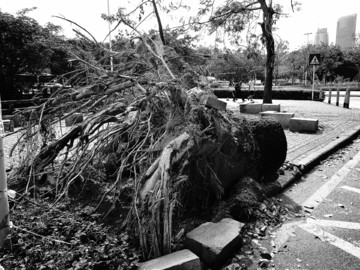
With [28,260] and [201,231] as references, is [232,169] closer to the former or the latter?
[201,231]

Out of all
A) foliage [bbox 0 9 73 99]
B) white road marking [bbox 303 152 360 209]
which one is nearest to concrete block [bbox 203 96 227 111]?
white road marking [bbox 303 152 360 209]

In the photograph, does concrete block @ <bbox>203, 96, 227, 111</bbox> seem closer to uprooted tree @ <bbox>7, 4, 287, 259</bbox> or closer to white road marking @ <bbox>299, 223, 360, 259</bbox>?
uprooted tree @ <bbox>7, 4, 287, 259</bbox>

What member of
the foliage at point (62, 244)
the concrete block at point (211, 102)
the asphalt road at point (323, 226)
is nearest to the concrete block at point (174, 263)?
the foliage at point (62, 244)

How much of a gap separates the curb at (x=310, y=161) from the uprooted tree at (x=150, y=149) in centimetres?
29

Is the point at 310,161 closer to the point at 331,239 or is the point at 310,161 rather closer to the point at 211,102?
the point at 331,239

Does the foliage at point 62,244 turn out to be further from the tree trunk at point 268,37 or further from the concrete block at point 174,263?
the tree trunk at point 268,37

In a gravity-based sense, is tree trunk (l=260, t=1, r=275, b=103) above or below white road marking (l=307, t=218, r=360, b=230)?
above

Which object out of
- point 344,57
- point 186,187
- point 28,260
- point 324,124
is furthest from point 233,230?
point 344,57

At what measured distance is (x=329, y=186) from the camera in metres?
4.55

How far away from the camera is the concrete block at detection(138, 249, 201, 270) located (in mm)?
2150

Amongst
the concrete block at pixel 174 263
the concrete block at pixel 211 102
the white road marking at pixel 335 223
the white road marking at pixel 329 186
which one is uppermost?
the concrete block at pixel 211 102

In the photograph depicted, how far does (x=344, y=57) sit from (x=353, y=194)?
4822 cm

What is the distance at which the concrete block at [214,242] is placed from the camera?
249 cm

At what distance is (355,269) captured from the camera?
246 cm
